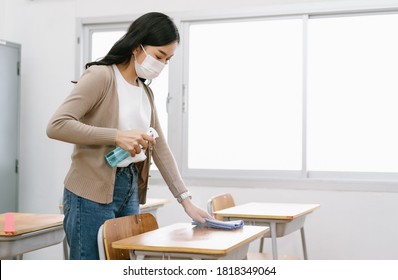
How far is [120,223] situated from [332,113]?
8.61ft

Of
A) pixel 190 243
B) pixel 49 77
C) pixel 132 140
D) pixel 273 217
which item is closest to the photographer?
pixel 132 140

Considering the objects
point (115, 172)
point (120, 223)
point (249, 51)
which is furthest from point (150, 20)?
point (249, 51)

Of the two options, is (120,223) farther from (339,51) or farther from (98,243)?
(339,51)

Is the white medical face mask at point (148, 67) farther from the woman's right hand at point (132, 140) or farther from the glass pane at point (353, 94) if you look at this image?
the glass pane at point (353, 94)

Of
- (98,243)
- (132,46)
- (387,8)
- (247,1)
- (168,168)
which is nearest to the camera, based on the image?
(98,243)

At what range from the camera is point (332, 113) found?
4.18 m

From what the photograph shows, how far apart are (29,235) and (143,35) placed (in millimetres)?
1146

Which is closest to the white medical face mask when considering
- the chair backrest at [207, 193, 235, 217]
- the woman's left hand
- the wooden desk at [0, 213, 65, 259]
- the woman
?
the woman

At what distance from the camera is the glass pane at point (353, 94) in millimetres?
4059

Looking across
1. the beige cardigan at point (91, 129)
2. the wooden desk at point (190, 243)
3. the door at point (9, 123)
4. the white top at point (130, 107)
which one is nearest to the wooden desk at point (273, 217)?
the wooden desk at point (190, 243)

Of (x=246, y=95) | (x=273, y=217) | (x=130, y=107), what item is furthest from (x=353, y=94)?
(x=130, y=107)

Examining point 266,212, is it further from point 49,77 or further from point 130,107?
point 49,77

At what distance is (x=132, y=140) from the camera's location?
1747 mm

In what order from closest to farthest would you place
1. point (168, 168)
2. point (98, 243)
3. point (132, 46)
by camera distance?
point (98, 243) → point (132, 46) → point (168, 168)
